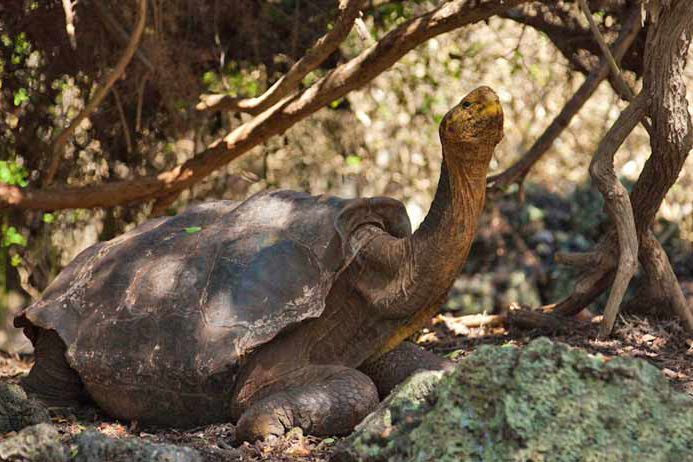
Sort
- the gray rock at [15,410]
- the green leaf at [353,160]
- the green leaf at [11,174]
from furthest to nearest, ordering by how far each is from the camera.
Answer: the green leaf at [353,160]
the green leaf at [11,174]
the gray rock at [15,410]

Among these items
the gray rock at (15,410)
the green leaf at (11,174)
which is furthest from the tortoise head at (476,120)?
the green leaf at (11,174)

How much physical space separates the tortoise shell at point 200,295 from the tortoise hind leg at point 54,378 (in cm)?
20

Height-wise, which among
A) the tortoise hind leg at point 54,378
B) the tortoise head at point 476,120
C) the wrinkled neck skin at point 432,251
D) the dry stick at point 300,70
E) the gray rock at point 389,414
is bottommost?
the tortoise hind leg at point 54,378

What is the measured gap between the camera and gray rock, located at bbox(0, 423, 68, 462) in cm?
259

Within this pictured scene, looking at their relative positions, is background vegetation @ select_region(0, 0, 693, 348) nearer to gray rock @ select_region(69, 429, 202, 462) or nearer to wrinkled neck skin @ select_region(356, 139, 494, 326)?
wrinkled neck skin @ select_region(356, 139, 494, 326)

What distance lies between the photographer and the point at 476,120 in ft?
11.1

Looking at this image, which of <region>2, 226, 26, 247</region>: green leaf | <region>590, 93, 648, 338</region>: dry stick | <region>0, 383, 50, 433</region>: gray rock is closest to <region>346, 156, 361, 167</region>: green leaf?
<region>2, 226, 26, 247</region>: green leaf

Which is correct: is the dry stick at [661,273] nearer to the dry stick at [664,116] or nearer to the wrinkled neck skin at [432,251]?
the dry stick at [664,116]

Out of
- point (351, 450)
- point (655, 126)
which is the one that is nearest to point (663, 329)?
point (655, 126)

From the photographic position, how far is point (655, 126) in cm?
457

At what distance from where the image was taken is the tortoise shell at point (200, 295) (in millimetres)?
4008

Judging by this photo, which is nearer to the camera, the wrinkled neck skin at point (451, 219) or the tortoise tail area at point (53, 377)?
the wrinkled neck skin at point (451, 219)

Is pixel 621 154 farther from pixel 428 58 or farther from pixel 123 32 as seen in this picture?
pixel 123 32

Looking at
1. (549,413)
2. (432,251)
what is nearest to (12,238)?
(432,251)
